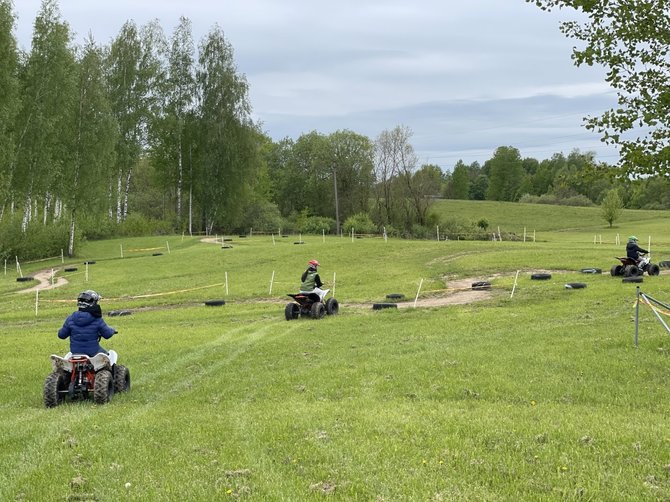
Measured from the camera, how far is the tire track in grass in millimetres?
6070

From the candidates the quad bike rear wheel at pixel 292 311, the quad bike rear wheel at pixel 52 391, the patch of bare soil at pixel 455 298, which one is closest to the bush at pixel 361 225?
the patch of bare soil at pixel 455 298

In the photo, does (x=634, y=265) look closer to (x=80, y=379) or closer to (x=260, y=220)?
(x=80, y=379)

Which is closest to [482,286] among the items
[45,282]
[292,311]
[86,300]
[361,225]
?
[292,311]

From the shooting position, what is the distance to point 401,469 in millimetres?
5590

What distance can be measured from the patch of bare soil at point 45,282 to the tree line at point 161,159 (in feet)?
21.0

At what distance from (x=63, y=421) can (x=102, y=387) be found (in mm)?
1391

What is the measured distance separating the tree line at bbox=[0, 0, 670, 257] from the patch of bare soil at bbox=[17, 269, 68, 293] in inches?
252

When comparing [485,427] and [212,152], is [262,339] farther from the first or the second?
[212,152]

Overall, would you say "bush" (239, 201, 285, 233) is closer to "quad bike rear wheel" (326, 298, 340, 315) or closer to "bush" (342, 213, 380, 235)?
"bush" (342, 213, 380, 235)

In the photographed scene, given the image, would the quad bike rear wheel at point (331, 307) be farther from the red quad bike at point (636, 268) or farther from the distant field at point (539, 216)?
the distant field at point (539, 216)

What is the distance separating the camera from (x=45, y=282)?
115ft

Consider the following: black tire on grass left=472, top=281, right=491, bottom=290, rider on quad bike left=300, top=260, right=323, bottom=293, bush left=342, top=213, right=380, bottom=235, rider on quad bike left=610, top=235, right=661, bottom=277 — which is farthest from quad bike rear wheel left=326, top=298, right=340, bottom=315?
bush left=342, top=213, right=380, bottom=235

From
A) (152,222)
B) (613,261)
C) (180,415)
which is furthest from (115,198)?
(180,415)

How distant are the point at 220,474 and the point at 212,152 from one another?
61.6 m
